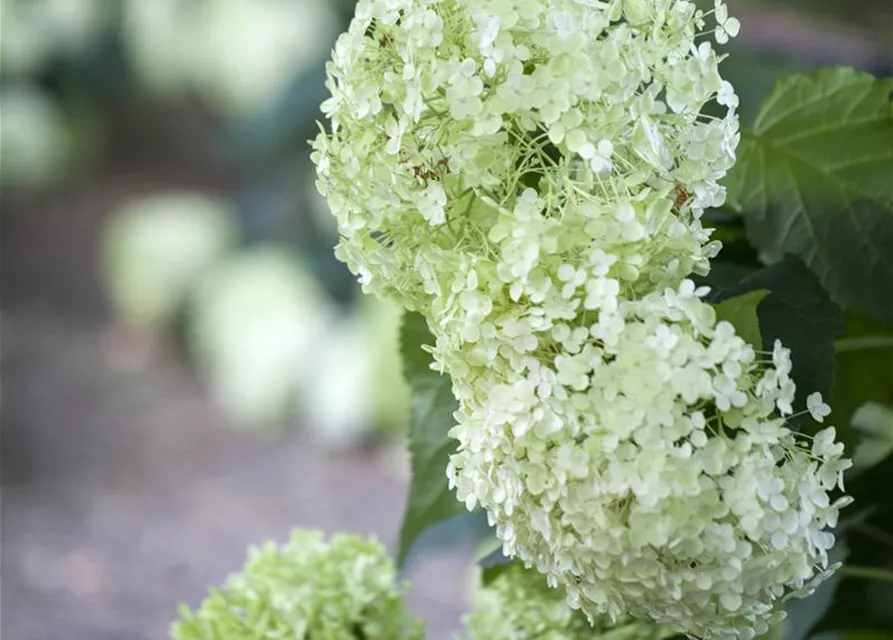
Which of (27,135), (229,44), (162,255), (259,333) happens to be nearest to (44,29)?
(27,135)

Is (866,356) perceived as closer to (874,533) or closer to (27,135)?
(874,533)

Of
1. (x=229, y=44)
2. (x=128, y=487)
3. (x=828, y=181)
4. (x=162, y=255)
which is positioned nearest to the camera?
(x=828, y=181)

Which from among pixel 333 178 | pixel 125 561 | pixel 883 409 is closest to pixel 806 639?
pixel 883 409

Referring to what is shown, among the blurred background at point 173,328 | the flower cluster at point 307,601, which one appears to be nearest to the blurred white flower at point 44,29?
the blurred background at point 173,328

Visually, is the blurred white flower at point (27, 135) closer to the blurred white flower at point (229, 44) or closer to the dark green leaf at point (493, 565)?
the blurred white flower at point (229, 44)

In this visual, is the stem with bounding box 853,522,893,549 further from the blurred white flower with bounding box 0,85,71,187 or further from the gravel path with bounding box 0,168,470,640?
the blurred white flower with bounding box 0,85,71,187

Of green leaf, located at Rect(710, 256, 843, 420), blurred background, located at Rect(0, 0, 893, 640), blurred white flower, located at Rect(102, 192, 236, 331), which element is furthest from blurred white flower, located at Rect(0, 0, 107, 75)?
green leaf, located at Rect(710, 256, 843, 420)

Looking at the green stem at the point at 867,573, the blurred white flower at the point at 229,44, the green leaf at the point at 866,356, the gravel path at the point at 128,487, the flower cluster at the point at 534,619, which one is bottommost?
the green stem at the point at 867,573
